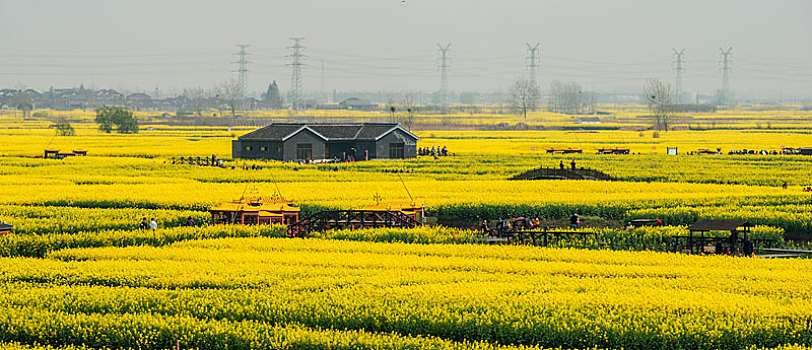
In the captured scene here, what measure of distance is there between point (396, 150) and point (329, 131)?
22.1 feet

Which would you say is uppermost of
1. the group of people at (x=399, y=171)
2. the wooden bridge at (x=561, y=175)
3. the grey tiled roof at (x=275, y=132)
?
the grey tiled roof at (x=275, y=132)

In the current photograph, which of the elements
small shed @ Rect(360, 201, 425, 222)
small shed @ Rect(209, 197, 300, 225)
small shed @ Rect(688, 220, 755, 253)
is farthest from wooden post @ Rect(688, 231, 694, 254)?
small shed @ Rect(209, 197, 300, 225)

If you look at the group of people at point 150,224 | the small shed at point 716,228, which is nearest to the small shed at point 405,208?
the group of people at point 150,224

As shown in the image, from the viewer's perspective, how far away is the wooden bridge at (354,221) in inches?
2019

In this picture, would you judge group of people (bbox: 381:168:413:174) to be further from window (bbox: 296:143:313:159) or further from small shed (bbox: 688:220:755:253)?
small shed (bbox: 688:220:755:253)

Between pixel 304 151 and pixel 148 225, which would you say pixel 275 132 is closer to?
pixel 304 151

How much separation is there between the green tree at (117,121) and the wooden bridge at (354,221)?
128m

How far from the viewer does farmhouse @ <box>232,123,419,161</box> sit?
99438mm

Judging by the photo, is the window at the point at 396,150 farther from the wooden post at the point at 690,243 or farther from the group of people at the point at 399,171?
the wooden post at the point at 690,243

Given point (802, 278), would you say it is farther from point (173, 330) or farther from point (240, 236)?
point (240, 236)

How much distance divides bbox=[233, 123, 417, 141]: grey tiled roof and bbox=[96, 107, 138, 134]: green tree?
256 ft

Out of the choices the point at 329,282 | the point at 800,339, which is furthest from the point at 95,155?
the point at 800,339

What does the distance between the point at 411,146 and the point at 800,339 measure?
7946 centimetres

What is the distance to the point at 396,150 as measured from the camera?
106 meters
